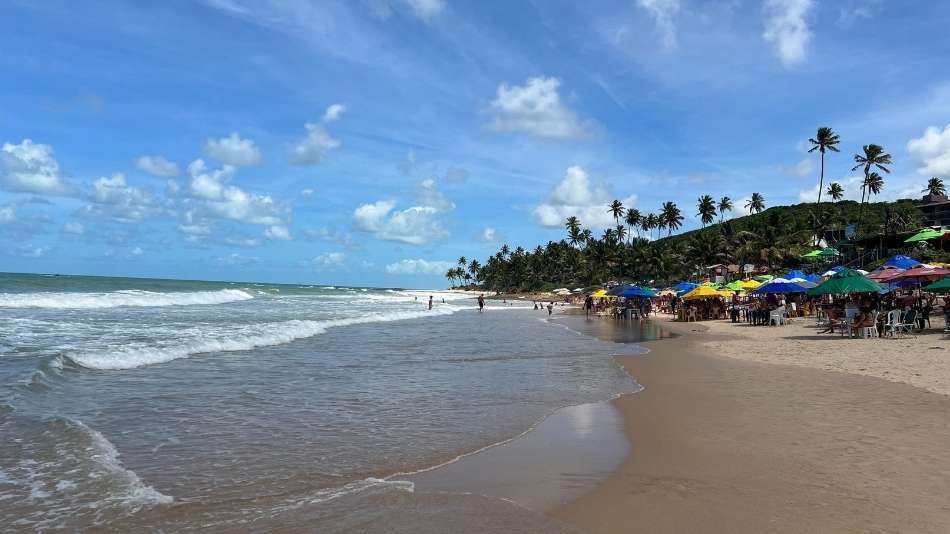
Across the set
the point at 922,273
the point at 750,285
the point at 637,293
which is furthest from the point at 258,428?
the point at 750,285

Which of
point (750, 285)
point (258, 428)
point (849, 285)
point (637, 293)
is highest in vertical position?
point (750, 285)

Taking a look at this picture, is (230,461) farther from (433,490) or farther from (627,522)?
(627,522)

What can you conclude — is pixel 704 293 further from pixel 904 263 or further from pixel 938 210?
pixel 938 210

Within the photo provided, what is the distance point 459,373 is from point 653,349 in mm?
8376

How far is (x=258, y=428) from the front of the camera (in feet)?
25.6

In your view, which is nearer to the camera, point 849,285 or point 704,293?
point 849,285

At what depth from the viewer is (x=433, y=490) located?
545 centimetres

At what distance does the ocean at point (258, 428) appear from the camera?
4879 millimetres

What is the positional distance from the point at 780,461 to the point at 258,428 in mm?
6453

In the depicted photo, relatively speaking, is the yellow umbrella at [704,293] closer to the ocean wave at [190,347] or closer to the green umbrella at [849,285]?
the green umbrella at [849,285]

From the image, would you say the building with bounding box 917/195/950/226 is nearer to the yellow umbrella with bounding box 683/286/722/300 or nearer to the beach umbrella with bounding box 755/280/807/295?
the yellow umbrella with bounding box 683/286/722/300

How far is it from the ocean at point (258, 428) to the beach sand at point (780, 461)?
43.0 inches

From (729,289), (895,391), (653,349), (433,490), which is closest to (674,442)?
(433,490)

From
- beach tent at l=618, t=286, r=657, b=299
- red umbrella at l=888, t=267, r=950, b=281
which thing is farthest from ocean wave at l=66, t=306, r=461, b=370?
red umbrella at l=888, t=267, r=950, b=281
